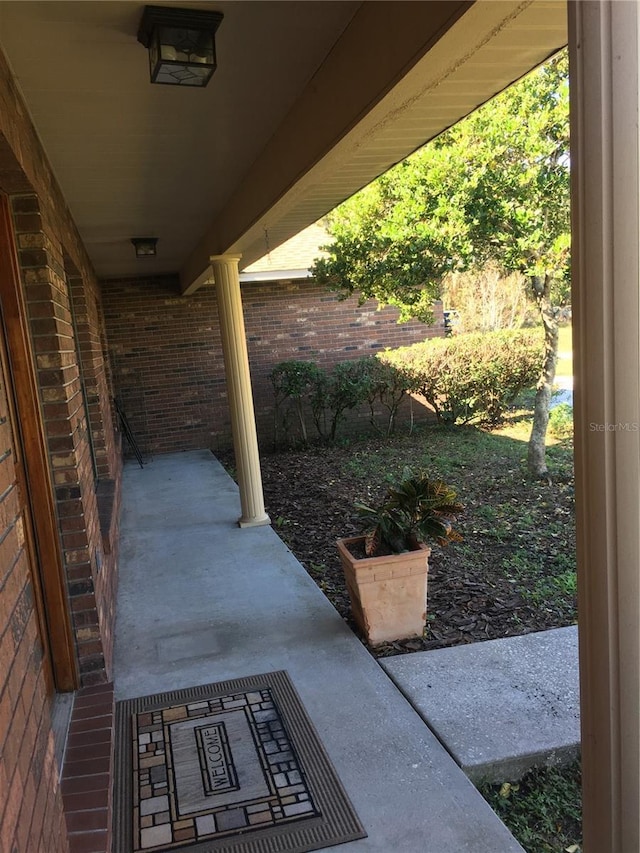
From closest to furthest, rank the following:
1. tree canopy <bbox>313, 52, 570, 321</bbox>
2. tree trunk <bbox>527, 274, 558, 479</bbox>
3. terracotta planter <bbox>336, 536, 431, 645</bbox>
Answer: terracotta planter <bbox>336, 536, 431, 645</bbox> < tree canopy <bbox>313, 52, 570, 321</bbox> < tree trunk <bbox>527, 274, 558, 479</bbox>

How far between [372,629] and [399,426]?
24.3 feet

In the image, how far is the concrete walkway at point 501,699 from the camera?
247 centimetres

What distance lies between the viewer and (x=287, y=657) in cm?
335

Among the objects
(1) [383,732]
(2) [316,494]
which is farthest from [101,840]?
(2) [316,494]

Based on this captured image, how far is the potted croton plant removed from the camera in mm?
3396

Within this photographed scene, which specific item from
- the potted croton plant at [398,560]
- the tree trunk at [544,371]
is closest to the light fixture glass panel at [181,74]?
the potted croton plant at [398,560]

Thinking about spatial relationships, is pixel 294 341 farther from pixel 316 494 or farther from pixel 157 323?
pixel 316 494

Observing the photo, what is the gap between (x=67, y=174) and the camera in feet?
12.7

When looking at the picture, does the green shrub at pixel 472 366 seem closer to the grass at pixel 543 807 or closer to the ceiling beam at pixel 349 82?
the ceiling beam at pixel 349 82

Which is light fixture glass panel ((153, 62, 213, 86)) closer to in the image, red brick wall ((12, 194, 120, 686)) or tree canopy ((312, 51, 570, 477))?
red brick wall ((12, 194, 120, 686))

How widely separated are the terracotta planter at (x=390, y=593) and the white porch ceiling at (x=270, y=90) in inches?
77.9

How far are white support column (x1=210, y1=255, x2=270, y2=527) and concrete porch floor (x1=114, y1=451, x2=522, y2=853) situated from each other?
264 mm

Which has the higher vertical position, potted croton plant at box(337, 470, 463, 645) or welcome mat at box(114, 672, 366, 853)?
potted croton plant at box(337, 470, 463, 645)

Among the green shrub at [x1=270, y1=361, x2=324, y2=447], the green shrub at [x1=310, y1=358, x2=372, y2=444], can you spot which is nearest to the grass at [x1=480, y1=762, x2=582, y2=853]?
the green shrub at [x1=310, y1=358, x2=372, y2=444]
